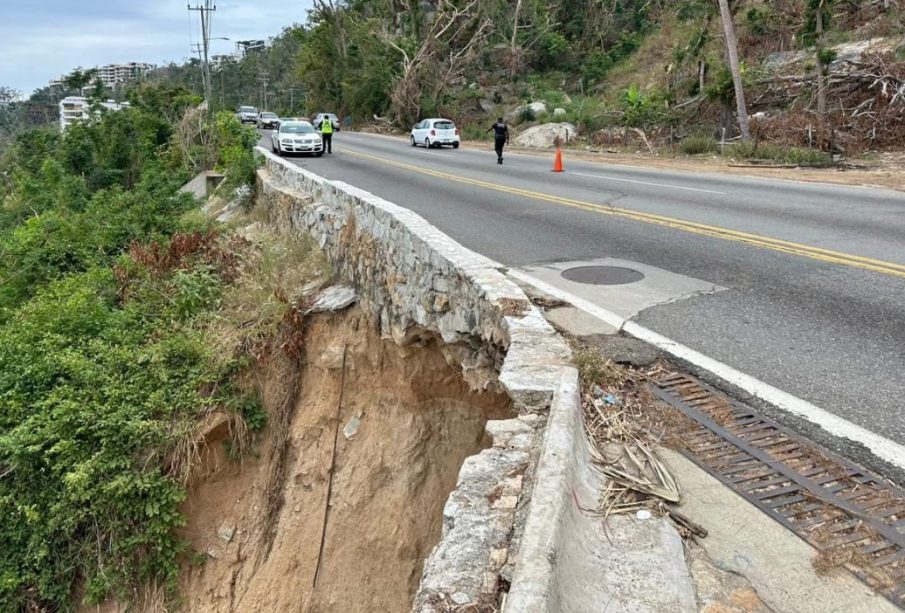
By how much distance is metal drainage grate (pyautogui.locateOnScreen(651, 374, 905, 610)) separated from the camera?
8.75ft

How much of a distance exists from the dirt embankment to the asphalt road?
201cm

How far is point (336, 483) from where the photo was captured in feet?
25.3

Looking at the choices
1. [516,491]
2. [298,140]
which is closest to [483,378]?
[516,491]

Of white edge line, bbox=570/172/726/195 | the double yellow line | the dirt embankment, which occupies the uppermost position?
white edge line, bbox=570/172/726/195

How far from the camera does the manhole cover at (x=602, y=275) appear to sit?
680cm

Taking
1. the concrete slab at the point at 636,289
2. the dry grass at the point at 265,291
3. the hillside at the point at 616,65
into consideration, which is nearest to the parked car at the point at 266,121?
the hillside at the point at 616,65

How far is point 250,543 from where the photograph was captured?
7.64 metres

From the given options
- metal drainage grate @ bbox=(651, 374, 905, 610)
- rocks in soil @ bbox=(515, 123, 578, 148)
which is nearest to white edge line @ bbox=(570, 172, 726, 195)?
metal drainage grate @ bbox=(651, 374, 905, 610)

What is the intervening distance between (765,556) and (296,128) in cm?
2628

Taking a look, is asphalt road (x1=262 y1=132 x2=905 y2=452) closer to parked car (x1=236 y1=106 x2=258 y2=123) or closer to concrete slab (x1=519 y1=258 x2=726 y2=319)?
concrete slab (x1=519 y1=258 x2=726 y2=319)

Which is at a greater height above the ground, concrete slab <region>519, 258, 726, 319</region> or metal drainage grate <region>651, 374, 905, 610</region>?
concrete slab <region>519, 258, 726, 319</region>

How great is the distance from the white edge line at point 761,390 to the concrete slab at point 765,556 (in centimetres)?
90

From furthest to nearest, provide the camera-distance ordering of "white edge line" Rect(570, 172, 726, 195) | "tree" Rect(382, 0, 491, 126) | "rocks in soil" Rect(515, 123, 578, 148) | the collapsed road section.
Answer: "tree" Rect(382, 0, 491, 126)
"rocks in soil" Rect(515, 123, 578, 148)
"white edge line" Rect(570, 172, 726, 195)
the collapsed road section

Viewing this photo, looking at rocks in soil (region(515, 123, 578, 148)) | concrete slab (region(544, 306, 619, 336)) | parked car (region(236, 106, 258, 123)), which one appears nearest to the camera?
concrete slab (region(544, 306, 619, 336))
